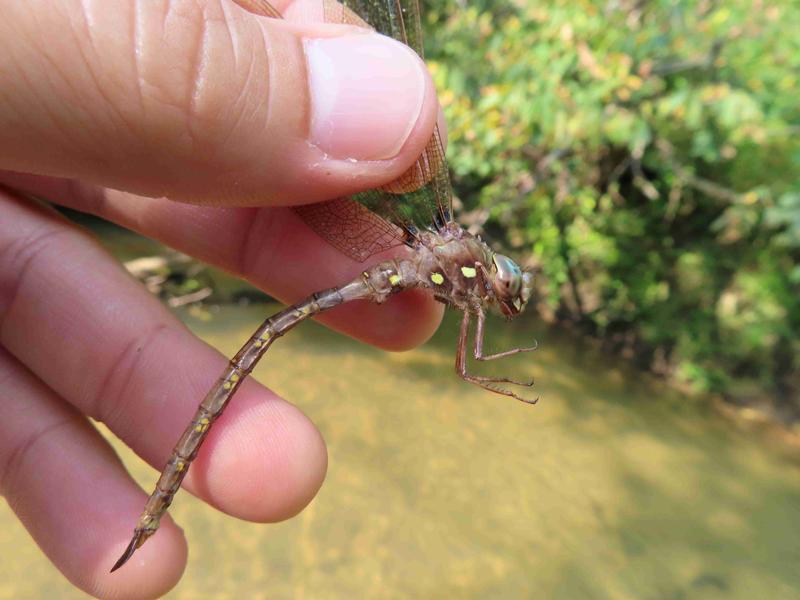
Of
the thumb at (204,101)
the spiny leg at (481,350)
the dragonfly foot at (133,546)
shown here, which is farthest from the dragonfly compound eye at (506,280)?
the dragonfly foot at (133,546)

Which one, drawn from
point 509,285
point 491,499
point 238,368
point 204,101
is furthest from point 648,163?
point 204,101

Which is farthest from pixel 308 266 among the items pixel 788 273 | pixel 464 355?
pixel 788 273

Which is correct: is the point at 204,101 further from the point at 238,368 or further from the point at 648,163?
the point at 648,163

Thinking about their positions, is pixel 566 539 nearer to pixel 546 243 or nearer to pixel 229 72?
pixel 546 243

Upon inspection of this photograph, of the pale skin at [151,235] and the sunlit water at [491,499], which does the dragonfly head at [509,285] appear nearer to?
the pale skin at [151,235]

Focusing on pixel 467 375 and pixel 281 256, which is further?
pixel 281 256

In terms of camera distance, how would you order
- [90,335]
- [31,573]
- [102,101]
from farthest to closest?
[31,573], [90,335], [102,101]
